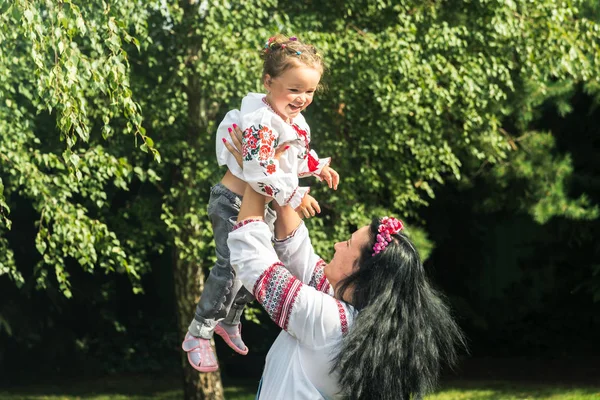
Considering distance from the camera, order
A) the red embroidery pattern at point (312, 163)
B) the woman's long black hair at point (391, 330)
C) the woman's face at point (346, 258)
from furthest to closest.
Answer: the red embroidery pattern at point (312, 163)
the woman's face at point (346, 258)
the woman's long black hair at point (391, 330)

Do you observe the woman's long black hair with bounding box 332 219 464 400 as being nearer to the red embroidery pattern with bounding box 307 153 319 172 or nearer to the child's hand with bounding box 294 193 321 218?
the child's hand with bounding box 294 193 321 218

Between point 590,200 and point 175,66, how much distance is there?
4.80 meters

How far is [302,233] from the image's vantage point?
9.62 feet

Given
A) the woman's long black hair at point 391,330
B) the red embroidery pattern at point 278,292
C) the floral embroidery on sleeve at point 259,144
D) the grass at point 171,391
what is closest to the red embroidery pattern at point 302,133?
the floral embroidery on sleeve at point 259,144

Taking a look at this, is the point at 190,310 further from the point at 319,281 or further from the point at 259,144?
the point at 259,144

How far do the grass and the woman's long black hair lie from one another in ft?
23.5

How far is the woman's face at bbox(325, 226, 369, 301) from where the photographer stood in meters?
2.65

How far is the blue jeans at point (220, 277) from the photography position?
2977 mm

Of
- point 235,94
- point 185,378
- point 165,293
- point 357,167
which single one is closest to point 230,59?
point 235,94

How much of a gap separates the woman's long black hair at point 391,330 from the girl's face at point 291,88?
489 millimetres

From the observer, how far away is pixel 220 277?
119 inches

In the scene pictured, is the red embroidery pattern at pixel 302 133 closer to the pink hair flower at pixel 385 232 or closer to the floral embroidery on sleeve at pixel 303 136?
A: the floral embroidery on sleeve at pixel 303 136

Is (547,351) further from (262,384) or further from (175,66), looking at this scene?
(262,384)

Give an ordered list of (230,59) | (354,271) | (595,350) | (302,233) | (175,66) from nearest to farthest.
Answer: (354,271)
(302,233)
(230,59)
(175,66)
(595,350)
